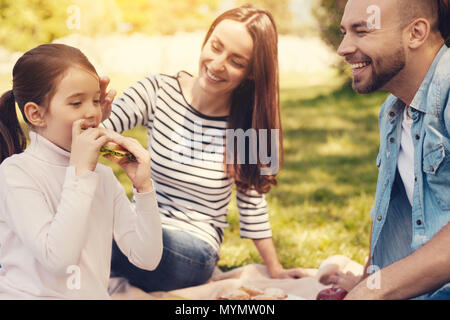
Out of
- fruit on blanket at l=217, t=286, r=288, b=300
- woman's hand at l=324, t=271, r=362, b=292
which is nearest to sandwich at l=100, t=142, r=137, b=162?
fruit on blanket at l=217, t=286, r=288, b=300

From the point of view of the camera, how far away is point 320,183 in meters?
4.51

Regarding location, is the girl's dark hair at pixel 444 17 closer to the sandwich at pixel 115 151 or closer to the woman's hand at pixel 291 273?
the sandwich at pixel 115 151

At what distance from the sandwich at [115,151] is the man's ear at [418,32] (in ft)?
3.76

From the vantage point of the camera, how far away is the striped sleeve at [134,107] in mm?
2441

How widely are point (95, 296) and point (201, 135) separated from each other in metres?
1.11

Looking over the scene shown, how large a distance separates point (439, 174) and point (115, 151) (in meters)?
1.17

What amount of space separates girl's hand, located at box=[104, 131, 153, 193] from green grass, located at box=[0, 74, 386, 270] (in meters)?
0.59

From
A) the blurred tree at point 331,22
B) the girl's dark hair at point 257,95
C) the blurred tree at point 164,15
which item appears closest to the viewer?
the girl's dark hair at point 257,95

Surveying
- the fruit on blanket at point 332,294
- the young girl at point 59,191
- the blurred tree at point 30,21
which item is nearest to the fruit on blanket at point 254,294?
the fruit on blanket at point 332,294

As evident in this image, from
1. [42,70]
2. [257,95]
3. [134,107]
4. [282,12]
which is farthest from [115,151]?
[282,12]

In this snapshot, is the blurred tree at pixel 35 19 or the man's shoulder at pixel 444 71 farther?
the blurred tree at pixel 35 19

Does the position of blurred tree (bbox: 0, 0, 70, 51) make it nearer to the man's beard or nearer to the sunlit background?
the sunlit background

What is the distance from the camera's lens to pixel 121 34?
267 inches

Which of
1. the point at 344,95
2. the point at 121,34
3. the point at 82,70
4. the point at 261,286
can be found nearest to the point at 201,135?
the point at 261,286
